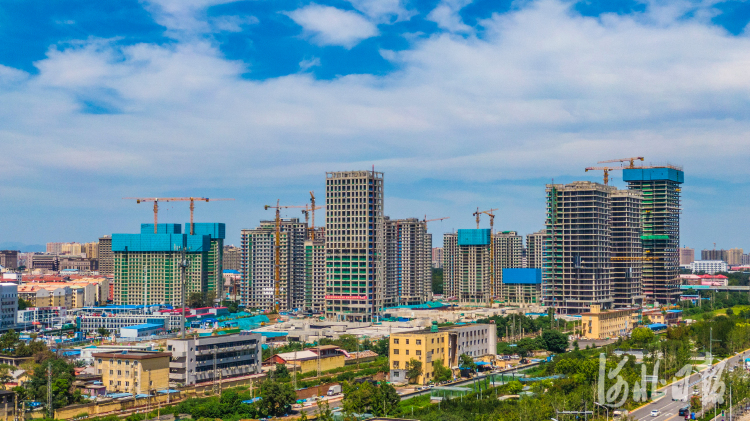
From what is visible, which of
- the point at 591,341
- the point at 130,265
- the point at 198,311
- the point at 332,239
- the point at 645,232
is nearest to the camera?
the point at 591,341

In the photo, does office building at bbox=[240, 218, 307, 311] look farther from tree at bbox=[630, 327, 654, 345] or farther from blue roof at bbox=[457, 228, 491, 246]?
tree at bbox=[630, 327, 654, 345]

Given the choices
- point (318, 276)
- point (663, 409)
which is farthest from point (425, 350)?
point (318, 276)

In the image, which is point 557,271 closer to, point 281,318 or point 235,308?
point 281,318

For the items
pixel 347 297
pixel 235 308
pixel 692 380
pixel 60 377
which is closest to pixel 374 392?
pixel 60 377

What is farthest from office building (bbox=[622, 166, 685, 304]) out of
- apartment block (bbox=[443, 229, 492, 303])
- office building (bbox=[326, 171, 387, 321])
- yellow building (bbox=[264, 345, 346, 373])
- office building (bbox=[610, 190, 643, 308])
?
yellow building (bbox=[264, 345, 346, 373])

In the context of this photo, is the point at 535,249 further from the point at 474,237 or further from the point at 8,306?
the point at 8,306
